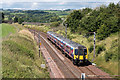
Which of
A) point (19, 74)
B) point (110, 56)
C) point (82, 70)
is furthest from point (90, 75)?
point (19, 74)

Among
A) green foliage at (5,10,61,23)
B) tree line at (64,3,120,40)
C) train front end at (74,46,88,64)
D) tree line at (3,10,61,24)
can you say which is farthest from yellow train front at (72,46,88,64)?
green foliage at (5,10,61,23)

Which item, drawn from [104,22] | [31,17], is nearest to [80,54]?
[104,22]

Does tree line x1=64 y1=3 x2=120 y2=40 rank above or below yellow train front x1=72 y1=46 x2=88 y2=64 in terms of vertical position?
above

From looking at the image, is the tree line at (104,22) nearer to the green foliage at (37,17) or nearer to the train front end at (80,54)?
the train front end at (80,54)

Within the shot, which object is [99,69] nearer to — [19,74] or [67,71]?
[67,71]

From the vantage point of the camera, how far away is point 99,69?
2267 centimetres

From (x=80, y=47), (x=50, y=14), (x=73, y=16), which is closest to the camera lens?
(x=80, y=47)

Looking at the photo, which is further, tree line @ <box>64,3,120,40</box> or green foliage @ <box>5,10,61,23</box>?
green foliage @ <box>5,10,61,23</box>

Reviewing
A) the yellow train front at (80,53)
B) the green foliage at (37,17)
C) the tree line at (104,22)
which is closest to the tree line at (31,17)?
the green foliage at (37,17)

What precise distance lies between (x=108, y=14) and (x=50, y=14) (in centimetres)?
9980

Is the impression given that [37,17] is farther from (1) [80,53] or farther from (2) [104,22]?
(1) [80,53]

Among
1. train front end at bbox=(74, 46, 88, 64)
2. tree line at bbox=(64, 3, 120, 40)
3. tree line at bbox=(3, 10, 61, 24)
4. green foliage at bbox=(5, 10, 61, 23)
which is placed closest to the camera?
train front end at bbox=(74, 46, 88, 64)

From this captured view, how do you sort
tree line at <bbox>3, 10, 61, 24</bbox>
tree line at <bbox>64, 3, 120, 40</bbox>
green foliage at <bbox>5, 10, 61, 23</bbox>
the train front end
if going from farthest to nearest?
green foliage at <bbox>5, 10, 61, 23</bbox> → tree line at <bbox>3, 10, 61, 24</bbox> → tree line at <bbox>64, 3, 120, 40</bbox> → the train front end

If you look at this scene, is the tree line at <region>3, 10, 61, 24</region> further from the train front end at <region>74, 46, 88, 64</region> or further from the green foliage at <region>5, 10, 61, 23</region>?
the train front end at <region>74, 46, 88, 64</region>
